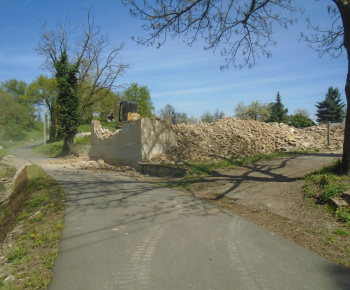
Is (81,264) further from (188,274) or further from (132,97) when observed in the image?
(132,97)

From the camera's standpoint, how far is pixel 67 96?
29516 mm

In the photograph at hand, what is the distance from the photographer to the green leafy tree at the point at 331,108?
54878mm

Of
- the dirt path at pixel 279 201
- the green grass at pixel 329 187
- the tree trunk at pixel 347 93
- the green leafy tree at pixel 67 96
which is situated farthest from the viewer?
the green leafy tree at pixel 67 96

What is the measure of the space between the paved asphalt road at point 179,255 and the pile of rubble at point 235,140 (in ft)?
28.0

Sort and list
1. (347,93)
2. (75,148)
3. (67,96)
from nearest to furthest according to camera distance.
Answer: (347,93), (67,96), (75,148)

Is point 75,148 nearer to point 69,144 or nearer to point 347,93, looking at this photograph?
point 69,144

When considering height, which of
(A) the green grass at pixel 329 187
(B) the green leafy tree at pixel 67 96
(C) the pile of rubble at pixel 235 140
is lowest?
(A) the green grass at pixel 329 187

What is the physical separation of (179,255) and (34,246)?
2550 millimetres

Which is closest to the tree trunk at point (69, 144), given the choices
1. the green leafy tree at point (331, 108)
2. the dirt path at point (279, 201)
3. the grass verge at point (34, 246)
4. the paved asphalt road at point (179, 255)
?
the dirt path at point (279, 201)

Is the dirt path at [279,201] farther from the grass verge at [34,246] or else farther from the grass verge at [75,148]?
the grass verge at [75,148]

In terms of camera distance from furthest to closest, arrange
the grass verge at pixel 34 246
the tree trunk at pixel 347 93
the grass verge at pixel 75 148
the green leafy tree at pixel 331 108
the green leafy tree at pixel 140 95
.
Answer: the green leafy tree at pixel 140 95 < the green leafy tree at pixel 331 108 < the grass verge at pixel 75 148 < the tree trunk at pixel 347 93 < the grass verge at pixel 34 246

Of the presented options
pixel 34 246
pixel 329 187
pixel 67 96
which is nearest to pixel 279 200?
pixel 329 187

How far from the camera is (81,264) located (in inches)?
168

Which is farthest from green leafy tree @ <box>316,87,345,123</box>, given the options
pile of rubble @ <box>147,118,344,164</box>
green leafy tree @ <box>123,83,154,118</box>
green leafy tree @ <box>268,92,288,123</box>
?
pile of rubble @ <box>147,118,344,164</box>
